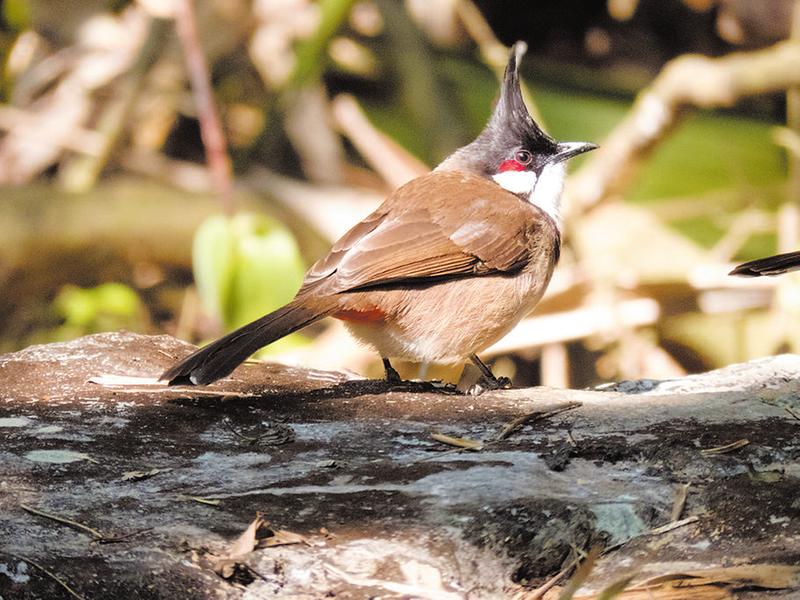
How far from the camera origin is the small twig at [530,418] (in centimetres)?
274

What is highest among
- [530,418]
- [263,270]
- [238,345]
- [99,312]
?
[263,270]

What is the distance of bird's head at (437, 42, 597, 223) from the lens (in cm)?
404

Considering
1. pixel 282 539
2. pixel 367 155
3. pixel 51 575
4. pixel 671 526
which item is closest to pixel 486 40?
pixel 367 155

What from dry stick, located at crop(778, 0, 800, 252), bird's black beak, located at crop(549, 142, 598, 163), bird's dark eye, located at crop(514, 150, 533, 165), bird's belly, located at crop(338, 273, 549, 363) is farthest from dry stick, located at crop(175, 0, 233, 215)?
dry stick, located at crop(778, 0, 800, 252)

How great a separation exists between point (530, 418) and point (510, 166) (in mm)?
1479

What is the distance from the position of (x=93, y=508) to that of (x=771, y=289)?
4.22m

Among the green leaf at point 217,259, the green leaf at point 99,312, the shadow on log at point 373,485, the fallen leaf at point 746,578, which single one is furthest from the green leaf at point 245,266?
the fallen leaf at point 746,578

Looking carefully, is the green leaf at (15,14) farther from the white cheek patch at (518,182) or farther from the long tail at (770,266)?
the long tail at (770,266)

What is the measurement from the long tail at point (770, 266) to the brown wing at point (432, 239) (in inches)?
34.2

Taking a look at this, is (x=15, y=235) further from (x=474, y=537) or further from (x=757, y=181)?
(x=474, y=537)

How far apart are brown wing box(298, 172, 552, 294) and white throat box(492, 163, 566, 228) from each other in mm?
139

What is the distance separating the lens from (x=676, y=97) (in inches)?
232

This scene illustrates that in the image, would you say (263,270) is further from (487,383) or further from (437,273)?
(487,383)

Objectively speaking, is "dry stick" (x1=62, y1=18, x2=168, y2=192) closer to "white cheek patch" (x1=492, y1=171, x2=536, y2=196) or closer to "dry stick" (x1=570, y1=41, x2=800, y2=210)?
"dry stick" (x1=570, y1=41, x2=800, y2=210)
